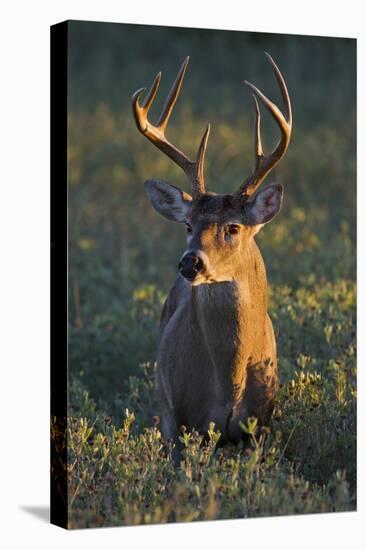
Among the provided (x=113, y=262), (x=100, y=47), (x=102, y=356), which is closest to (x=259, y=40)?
(x=100, y=47)

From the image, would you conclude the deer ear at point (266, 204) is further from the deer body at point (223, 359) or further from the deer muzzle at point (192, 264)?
the deer muzzle at point (192, 264)

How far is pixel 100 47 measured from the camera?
68.4 ft

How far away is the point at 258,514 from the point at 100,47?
13.7 meters

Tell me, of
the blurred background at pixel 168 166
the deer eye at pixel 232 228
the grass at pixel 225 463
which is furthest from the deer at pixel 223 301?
the blurred background at pixel 168 166

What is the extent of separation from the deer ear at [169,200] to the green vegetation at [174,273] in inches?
50.1

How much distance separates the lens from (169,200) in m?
8.76

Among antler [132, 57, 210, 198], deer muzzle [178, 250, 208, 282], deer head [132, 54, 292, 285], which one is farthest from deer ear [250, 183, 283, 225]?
deer muzzle [178, 250, 208, 282]

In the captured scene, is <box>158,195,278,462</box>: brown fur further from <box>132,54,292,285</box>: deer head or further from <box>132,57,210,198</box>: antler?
<box>132,57,210,198</box>: antler

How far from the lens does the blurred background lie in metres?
12.1

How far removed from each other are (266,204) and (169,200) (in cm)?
61

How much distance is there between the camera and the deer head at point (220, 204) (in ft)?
27.0

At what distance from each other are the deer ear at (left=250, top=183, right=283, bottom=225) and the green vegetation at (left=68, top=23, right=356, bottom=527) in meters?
1.20

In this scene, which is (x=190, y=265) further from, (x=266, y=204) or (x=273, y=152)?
(x=273, y=152)

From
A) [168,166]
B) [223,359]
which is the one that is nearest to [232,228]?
[223,359]
